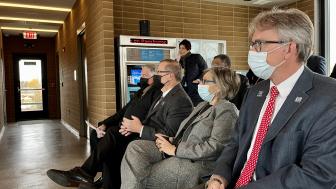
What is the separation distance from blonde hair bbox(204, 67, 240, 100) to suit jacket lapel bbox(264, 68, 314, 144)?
0.74 metres

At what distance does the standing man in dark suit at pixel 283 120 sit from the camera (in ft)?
3.55

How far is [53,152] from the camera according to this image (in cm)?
485

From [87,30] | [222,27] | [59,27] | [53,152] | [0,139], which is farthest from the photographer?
[59,27]

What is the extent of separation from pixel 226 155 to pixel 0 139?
619 centimetres

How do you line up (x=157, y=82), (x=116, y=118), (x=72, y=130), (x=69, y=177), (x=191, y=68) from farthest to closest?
(x=72, y=130)
(x=191, y=68)
(x=116, y=118)
(x=157, y=82)
(x=69, y=177)

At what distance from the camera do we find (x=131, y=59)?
175 inches

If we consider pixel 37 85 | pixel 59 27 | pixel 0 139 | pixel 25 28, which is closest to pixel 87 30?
pixel 0 139

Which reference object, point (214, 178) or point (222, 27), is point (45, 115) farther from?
point (214, 178)

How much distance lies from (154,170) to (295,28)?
1.17m

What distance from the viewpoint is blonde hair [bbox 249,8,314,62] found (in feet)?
4.07

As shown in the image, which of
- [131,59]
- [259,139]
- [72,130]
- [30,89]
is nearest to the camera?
[259,139]

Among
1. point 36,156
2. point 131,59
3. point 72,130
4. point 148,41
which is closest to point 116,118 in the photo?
point 131,59

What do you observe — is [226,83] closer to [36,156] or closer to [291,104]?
[291,104]

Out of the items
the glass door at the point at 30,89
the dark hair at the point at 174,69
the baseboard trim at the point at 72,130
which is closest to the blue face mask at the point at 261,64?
the dark hair at the point at 174,69
